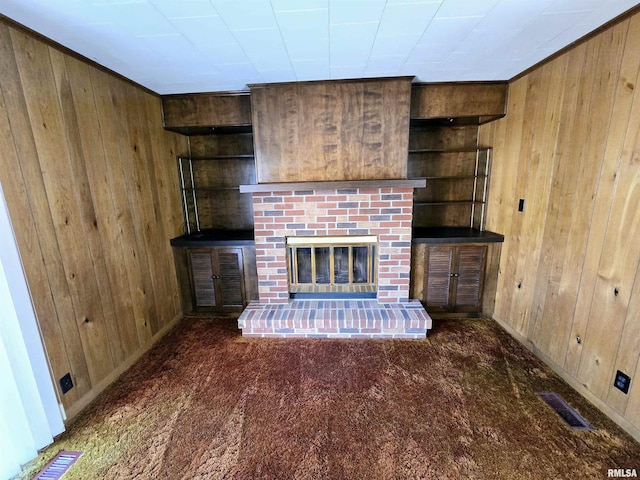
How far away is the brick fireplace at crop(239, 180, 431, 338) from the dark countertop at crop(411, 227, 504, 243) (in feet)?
0.72

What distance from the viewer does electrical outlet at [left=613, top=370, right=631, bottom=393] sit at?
1553 millimetres

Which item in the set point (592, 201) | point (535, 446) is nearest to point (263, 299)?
point (535, 446)

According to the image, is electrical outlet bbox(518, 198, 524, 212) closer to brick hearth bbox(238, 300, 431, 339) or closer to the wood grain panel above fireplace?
the wood grain panel above fireplace

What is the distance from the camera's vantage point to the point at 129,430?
1.66 metres

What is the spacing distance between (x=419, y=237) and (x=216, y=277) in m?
2.18

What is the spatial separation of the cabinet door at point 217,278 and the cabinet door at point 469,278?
7.50ft

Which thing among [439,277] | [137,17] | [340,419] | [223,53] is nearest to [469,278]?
[439,277]

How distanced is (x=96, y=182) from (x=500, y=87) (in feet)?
11.6

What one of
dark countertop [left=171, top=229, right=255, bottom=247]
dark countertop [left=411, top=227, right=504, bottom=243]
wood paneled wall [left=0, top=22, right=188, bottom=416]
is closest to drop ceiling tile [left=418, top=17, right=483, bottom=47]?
dark countertop [left=411, top=227, right=504, bottom=243]

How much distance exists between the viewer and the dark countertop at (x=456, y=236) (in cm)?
271

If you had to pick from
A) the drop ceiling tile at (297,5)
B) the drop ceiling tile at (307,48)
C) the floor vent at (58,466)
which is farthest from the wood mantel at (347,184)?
the floor vent at (58,466)

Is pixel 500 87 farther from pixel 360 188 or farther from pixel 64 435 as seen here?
pixel 64 435

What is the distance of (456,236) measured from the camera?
2.78 meters

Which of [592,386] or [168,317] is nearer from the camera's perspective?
[592,386]
